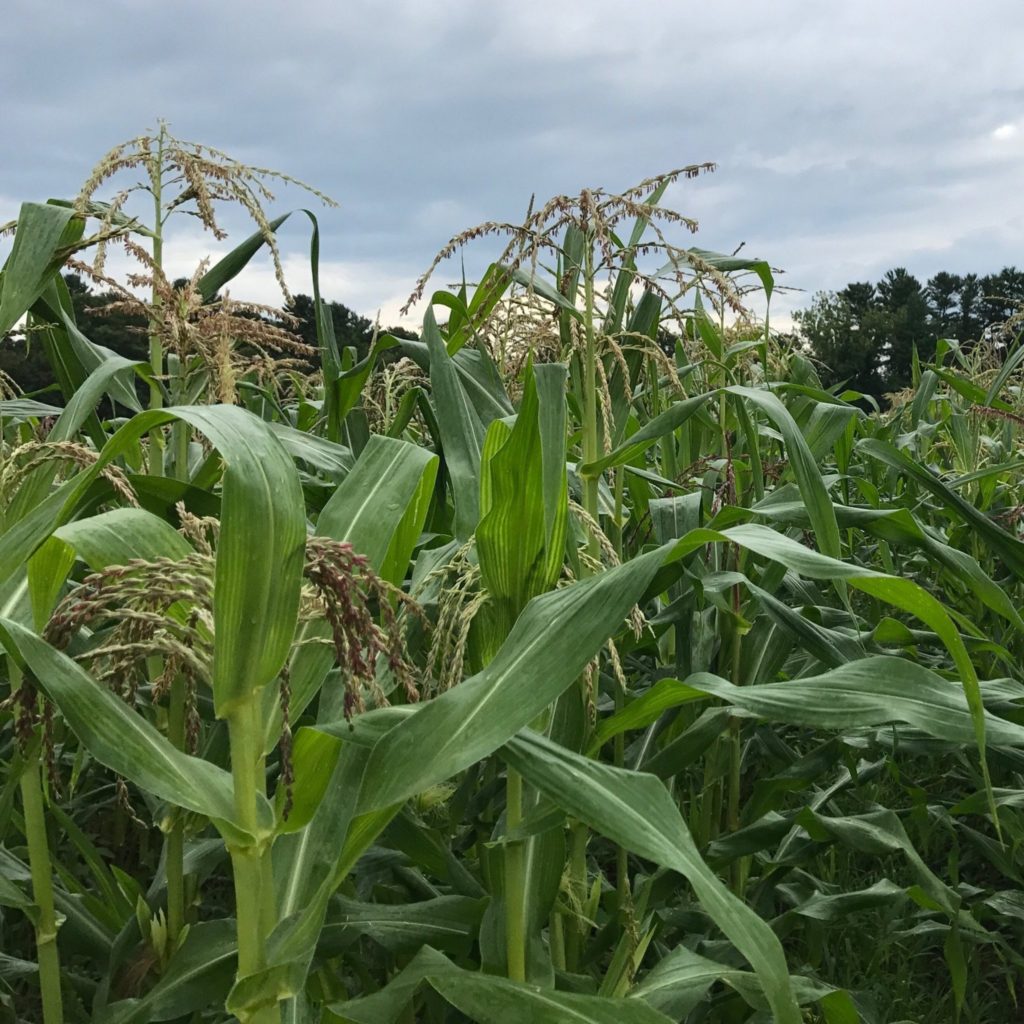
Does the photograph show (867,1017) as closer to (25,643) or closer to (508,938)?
(508,938)

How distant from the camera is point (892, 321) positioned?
48.8 metres

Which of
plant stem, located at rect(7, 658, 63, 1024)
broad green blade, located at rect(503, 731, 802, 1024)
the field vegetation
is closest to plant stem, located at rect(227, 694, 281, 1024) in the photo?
the field vegetation

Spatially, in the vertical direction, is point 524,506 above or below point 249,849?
above

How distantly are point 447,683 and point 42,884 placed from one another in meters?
0.68

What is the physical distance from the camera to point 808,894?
1.94 meters

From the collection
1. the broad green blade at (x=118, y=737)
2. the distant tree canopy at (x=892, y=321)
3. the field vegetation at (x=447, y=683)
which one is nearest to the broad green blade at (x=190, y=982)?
the field vegetation at (x=447, y=683)

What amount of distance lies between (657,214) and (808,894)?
4.35 feet

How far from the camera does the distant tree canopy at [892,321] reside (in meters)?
42.5

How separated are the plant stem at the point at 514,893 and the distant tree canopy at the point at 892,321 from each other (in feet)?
128

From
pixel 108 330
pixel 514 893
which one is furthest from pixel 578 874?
pixel 108 330

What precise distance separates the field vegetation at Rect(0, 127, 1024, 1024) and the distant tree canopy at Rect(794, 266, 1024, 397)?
126 feet

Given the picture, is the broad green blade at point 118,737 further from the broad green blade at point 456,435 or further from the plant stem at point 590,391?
the plant stem at point 590,391

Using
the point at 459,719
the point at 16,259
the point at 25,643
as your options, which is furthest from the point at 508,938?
the point at 16,259

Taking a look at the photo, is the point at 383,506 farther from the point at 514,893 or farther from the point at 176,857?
the point at 176,857
